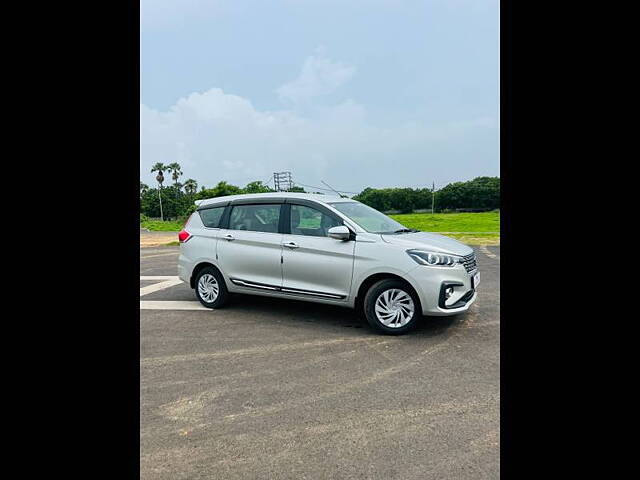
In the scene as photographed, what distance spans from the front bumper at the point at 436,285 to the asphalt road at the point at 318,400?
1.19ft

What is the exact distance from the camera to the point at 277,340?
5160 millimetres

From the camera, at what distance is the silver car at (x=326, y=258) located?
523 cm

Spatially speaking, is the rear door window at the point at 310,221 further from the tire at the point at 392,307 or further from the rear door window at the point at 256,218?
the tire at the point at 392,307

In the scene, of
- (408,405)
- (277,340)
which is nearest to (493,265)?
(277,340)

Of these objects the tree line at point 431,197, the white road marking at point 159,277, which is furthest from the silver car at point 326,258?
the tree line at point 431,197

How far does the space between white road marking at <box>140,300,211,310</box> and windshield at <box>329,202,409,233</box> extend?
2780 mm

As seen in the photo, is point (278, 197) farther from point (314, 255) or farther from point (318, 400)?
point (318, 400)

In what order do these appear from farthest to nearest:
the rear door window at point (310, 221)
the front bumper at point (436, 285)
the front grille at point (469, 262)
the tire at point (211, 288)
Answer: the tire at point (211, 288)
the rear door window at point (310, 221)
the front grille at point (469, 262)
the front bumper at point (436, 285)

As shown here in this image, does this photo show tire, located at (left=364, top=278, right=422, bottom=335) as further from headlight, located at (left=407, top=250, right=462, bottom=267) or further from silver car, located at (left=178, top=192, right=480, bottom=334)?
headlight, located at (left=407, top=250, right=462, bottom=267)

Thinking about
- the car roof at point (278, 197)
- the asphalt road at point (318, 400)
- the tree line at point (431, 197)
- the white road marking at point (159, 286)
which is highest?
the tree line at point (431, 197)

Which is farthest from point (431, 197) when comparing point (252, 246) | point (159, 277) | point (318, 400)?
point (318, 400)

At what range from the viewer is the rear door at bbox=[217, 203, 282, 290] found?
612cm
